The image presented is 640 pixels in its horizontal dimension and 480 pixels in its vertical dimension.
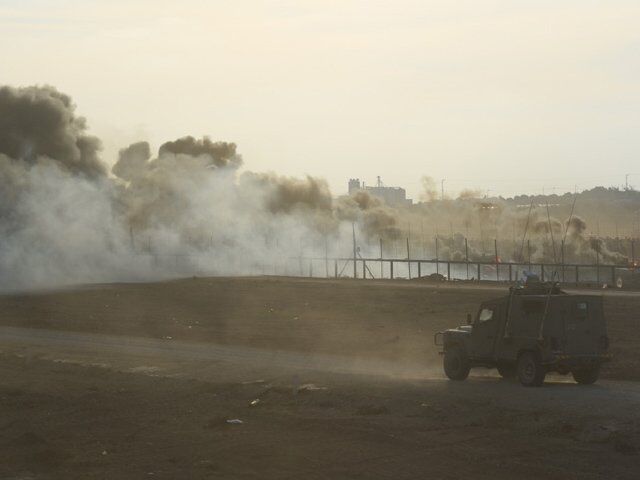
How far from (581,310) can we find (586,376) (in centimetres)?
229

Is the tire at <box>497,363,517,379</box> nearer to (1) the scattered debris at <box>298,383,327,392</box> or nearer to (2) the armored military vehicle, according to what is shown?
(2) the armored military vehicle

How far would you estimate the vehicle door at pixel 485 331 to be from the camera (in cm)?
3008

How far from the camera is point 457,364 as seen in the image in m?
31.6

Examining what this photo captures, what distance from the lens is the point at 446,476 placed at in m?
20.6

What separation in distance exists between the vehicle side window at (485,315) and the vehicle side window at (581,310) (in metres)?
2.57

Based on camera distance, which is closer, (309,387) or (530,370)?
(530,370)

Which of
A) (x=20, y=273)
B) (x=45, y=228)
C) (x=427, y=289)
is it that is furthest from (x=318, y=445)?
(x=45, y=228)

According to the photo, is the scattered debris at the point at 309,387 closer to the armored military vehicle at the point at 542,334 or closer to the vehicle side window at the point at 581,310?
the armored military vehicle at the point at 542,334

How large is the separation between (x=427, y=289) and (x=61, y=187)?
3760cm

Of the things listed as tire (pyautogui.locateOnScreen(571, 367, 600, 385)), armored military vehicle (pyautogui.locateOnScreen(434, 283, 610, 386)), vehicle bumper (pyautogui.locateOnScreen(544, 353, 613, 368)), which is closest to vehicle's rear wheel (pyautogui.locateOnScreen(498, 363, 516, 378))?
armored military vehicle (pyautogui.locateOnScreen(434, 283, 610, 386))

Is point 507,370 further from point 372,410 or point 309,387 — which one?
point 309,387

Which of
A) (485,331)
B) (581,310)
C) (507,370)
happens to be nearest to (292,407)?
(485,331)

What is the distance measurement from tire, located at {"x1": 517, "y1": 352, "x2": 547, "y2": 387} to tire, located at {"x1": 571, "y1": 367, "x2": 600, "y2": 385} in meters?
1.37

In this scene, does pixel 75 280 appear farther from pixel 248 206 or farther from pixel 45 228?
pixel 248 206
